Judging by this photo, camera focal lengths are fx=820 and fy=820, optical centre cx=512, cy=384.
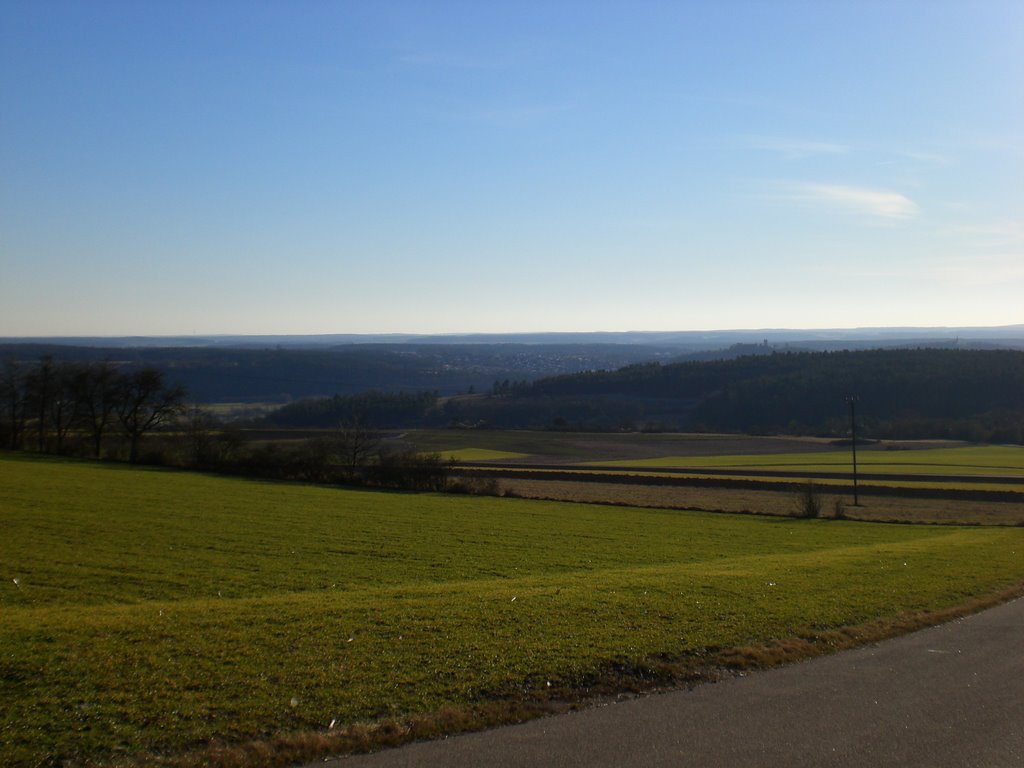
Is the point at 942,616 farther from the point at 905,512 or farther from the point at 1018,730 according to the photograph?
the point at 905,512

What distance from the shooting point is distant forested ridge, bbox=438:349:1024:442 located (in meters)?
104

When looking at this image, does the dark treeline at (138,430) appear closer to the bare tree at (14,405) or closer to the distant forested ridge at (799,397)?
the bare tree at (14,405)

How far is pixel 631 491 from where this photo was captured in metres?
51.3

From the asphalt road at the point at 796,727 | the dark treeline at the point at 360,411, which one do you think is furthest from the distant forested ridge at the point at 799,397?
the asphalt road at the point at 796,727

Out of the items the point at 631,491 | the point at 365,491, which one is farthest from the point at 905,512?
the point at 365,491

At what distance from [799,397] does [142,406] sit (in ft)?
286

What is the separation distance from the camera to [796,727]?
8.38 meters

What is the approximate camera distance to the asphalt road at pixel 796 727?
756cm

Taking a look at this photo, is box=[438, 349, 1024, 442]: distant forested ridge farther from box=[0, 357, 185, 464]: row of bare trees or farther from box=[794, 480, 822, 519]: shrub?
box=[794, 480, 822, 519]: shrub

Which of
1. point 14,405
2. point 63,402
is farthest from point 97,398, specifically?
point 14,405

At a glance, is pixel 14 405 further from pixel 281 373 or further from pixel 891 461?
pixel 281 373

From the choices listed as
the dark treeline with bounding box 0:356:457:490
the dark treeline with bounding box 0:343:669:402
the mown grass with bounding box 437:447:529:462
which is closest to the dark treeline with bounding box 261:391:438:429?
the mown grass with bounding box 437:447:529:462

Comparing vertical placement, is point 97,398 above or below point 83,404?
above

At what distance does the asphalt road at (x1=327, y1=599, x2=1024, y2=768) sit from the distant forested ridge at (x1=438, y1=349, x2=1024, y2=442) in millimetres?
92064
